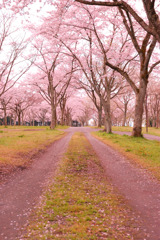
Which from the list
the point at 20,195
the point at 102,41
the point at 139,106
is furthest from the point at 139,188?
the point at 102,41

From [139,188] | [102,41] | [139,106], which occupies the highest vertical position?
[102,41]

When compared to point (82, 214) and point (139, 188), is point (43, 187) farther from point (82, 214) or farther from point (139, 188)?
point (139, 188)

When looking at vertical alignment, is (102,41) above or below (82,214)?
above

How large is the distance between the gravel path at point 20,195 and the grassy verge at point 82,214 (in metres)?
0.30

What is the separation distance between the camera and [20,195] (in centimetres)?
530

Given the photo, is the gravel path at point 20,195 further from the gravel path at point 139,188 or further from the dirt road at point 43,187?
the gravel path at point 139,188

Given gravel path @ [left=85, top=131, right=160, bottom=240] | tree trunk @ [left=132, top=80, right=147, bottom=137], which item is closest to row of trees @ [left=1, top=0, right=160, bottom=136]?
tree trunk @ [left=132, top=80, right=147, bottom=137]

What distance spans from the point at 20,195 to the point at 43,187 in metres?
0.83

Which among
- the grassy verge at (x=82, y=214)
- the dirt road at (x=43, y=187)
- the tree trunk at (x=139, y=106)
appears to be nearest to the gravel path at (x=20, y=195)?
the dirt road at (x=43, y=187)

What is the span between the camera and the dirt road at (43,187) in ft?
12.7

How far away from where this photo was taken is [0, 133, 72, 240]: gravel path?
12.3ft

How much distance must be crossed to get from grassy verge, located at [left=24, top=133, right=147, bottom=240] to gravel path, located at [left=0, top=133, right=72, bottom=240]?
0.30m

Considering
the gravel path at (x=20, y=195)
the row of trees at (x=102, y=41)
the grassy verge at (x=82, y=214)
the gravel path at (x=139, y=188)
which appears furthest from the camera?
the row of trees at (x=102, y=41)

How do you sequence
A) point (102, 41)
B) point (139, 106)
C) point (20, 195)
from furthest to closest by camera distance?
point (102, 41) < point (139, 106) < point (20, 195)
